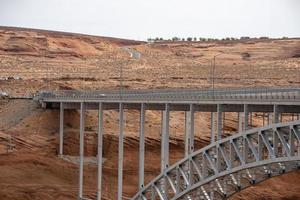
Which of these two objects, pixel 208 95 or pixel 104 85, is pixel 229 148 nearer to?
pixel 208 95

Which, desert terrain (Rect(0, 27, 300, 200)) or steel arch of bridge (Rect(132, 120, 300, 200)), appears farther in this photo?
desert terrain (Rect(0, 27, 300, 200))

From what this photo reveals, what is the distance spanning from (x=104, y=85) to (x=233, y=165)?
49.3 meters

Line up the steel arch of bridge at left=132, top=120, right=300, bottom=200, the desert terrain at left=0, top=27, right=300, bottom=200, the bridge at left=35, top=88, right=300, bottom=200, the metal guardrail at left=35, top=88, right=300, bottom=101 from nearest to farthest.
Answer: the steel arch of bridge at left=132, top=120, right=300, bottom=200, the bridge at left=35, top=88, right=300, bottom=200, the metal guardrail at left=35, top=88, right=300, bottom=101, the desert terrain at left=0, top=27, right=300, bottom=200

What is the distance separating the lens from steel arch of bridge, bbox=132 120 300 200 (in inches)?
1476

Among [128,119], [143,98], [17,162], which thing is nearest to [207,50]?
[128,119]

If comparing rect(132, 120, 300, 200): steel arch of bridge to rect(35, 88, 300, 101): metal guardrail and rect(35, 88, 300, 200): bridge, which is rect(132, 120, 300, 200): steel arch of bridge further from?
rect(35, 88, 300, 101): metal guardrail

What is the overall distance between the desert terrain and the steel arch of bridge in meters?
15.0

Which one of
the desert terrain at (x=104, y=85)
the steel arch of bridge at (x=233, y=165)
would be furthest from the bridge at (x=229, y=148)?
the desert terrain at (x=104, y=85)

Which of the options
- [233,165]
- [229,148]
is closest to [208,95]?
[229,148]

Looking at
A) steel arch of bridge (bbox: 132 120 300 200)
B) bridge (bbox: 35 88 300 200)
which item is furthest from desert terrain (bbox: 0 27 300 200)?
steel arch of bridge (bbox: 132 120 300 200)

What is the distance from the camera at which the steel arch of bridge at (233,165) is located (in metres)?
37.5

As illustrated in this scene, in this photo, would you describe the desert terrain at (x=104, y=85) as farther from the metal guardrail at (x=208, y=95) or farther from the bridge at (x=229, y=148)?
the bridge at (x=229, y=148)

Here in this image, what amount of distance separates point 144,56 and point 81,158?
244 ft

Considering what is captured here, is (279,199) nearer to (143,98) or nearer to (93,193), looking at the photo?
(93,193)
